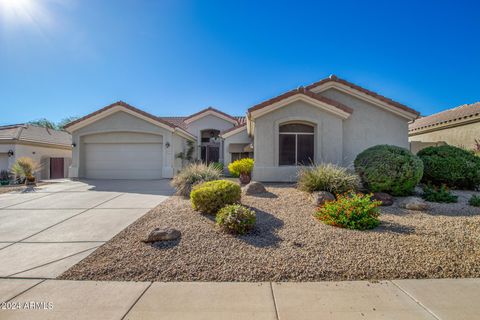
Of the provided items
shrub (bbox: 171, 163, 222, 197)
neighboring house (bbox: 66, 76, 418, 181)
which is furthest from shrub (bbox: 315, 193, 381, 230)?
neighboring house (bbox: 66, 76, 418, 181)

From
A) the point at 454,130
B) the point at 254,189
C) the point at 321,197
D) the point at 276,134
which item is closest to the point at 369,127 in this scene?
the point at 276,134

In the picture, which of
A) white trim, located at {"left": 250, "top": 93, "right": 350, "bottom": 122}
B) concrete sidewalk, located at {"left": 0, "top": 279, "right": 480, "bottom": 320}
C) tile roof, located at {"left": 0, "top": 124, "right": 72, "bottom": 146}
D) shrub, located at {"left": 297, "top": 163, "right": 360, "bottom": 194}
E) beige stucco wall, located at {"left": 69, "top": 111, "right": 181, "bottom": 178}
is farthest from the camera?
tile roof, located at {"left": 0, "top": 124, "right": 72, "bottom": 146}

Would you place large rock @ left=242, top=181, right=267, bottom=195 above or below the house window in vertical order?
below

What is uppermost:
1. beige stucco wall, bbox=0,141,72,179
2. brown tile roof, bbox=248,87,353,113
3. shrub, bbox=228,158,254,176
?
brown tile roof, bbox=248,87,353,113

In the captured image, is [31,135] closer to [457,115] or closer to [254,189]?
[254,189]

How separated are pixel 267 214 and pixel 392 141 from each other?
994 centimetres

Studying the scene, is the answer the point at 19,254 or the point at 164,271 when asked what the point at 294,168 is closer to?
the point at 164,271

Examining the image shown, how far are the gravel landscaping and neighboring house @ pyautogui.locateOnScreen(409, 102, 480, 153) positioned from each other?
12.2 meters

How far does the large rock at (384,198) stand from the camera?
754 centimetres

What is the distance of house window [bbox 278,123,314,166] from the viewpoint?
1122cm

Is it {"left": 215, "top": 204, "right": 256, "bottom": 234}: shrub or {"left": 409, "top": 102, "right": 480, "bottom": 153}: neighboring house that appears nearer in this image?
{"left": 215, "top": 204, "right": 256, "bottom": 234}: shrub

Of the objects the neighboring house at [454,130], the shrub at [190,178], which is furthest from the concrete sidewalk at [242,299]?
the neighboring house at [454,130]

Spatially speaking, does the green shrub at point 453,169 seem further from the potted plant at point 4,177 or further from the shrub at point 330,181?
the potted plant at point 4,177

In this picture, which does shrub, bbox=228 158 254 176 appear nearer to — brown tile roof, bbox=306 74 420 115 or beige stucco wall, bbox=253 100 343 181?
beige stucco wall, bbox=253 100 343 181
